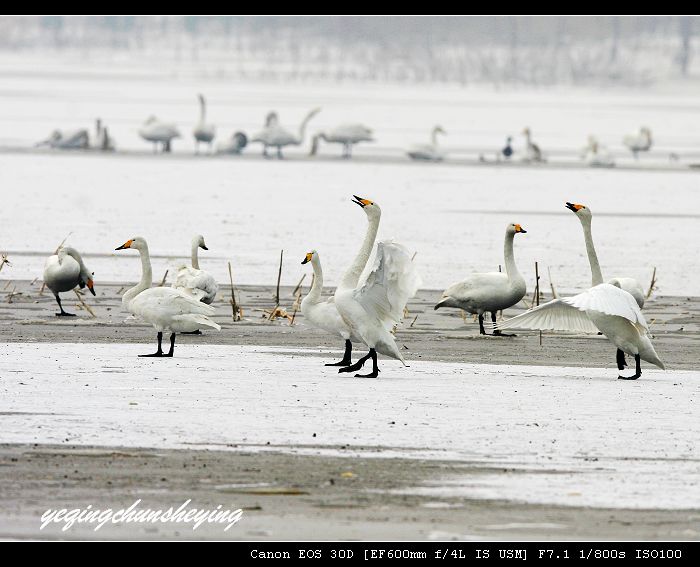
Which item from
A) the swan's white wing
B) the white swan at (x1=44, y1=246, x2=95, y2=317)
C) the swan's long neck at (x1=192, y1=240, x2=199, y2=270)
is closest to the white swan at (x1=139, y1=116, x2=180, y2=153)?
the swan's long neck at (x1=192, y1=240, x2=199, y2=270)

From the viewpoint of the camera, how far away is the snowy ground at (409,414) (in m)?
A: 6.13

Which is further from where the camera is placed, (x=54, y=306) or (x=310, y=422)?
(x=54, y=306)

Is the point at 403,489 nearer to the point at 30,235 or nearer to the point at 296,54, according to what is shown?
the point at 30,235

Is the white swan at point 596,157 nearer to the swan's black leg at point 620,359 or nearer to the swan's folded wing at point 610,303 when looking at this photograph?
the swan's black leg at point 620,359

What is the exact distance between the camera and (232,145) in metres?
31.0

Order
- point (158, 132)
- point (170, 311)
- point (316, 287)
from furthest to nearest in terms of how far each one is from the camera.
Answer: point (158, 132)
point (316, 287)
point (170, 311)

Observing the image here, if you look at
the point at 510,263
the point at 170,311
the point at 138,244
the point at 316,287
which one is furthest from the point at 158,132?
the point at 170,311

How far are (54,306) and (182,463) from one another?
5597 mm

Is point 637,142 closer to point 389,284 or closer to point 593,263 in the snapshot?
point 593,263

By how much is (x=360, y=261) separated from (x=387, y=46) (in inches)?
2939

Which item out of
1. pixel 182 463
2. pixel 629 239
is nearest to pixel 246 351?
pixel 182 463

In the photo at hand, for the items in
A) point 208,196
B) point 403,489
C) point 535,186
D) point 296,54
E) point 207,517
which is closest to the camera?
point 207,517

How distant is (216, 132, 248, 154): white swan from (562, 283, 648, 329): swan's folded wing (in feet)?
73.7

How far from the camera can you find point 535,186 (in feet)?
78.6
